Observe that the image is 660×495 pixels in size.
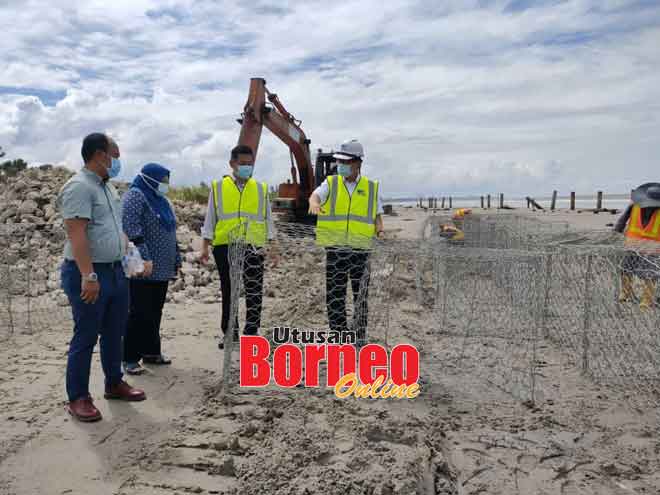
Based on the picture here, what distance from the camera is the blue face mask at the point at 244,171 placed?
15.8 feet

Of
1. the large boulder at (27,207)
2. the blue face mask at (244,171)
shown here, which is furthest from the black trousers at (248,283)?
the large boulder at (27,207)

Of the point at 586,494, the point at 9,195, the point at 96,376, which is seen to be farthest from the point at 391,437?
the point at 9,195

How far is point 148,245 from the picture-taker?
4242mm

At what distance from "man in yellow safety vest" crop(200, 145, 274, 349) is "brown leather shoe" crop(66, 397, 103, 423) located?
1412 mm

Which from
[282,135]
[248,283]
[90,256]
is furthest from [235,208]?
[282,135]

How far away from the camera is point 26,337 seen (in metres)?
5.49

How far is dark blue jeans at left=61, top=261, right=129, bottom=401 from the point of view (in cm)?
338

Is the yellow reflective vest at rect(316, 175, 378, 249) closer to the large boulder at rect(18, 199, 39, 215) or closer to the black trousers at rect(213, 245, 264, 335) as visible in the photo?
the black trousers at rect(213, 245, 264, 335)

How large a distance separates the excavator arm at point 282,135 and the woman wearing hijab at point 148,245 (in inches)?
259

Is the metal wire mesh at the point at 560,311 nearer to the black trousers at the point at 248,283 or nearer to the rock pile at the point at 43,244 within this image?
the black trousers at the point at 248,283

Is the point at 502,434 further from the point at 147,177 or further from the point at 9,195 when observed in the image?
the point at 9,195

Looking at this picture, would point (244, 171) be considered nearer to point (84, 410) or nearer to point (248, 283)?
point (248, 283)

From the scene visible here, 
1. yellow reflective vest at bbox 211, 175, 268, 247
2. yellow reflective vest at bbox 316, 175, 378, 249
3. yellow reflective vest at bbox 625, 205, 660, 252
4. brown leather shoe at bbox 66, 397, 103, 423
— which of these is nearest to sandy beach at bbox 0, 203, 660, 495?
brown leather shoe at bbox 66, 397, 103, 423

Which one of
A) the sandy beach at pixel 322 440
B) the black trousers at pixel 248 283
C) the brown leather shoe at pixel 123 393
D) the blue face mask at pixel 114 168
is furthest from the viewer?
the black trousers at pixel 248 283
